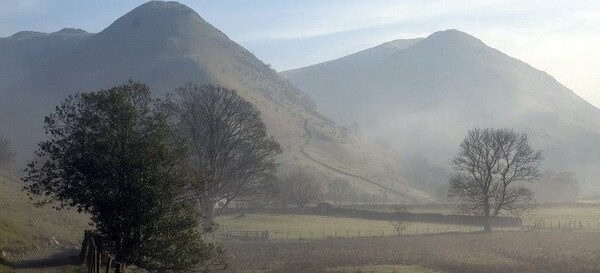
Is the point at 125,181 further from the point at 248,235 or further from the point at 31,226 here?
the point at 248,235

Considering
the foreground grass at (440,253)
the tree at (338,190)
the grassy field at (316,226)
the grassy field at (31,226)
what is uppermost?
Answer: the tree at (338,190)

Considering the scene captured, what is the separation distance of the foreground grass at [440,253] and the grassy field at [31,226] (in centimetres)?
1270

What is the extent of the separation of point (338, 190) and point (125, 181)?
4524 inches

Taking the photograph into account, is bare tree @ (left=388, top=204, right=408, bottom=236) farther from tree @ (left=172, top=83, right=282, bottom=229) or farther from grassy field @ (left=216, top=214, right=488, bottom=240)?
tree @ (left=172, top=83, right=282, bottom=229)

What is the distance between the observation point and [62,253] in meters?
35.8

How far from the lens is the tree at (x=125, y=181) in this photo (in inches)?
1077

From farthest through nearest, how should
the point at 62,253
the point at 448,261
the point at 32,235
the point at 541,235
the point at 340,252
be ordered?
the point at 541,235 < the point at 340,252 < the point at 448,261 < the point at 32,235 < the point at 62,253

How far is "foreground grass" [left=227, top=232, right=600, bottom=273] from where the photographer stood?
1668 inches

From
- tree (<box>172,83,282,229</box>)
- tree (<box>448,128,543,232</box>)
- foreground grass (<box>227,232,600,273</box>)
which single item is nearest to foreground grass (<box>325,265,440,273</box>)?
foreground grass (<box>227,232,600,273</box>)

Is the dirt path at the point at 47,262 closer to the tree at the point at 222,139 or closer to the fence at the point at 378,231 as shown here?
the tree at the point at 222,139

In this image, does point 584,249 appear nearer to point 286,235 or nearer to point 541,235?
point 541,235

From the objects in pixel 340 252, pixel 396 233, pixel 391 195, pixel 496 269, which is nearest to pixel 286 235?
pixel 396 233

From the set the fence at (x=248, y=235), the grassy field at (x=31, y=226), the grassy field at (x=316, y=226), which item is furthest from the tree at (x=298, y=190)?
the grassy field at (x=31, y=226)

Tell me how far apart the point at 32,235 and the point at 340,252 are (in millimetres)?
23427
